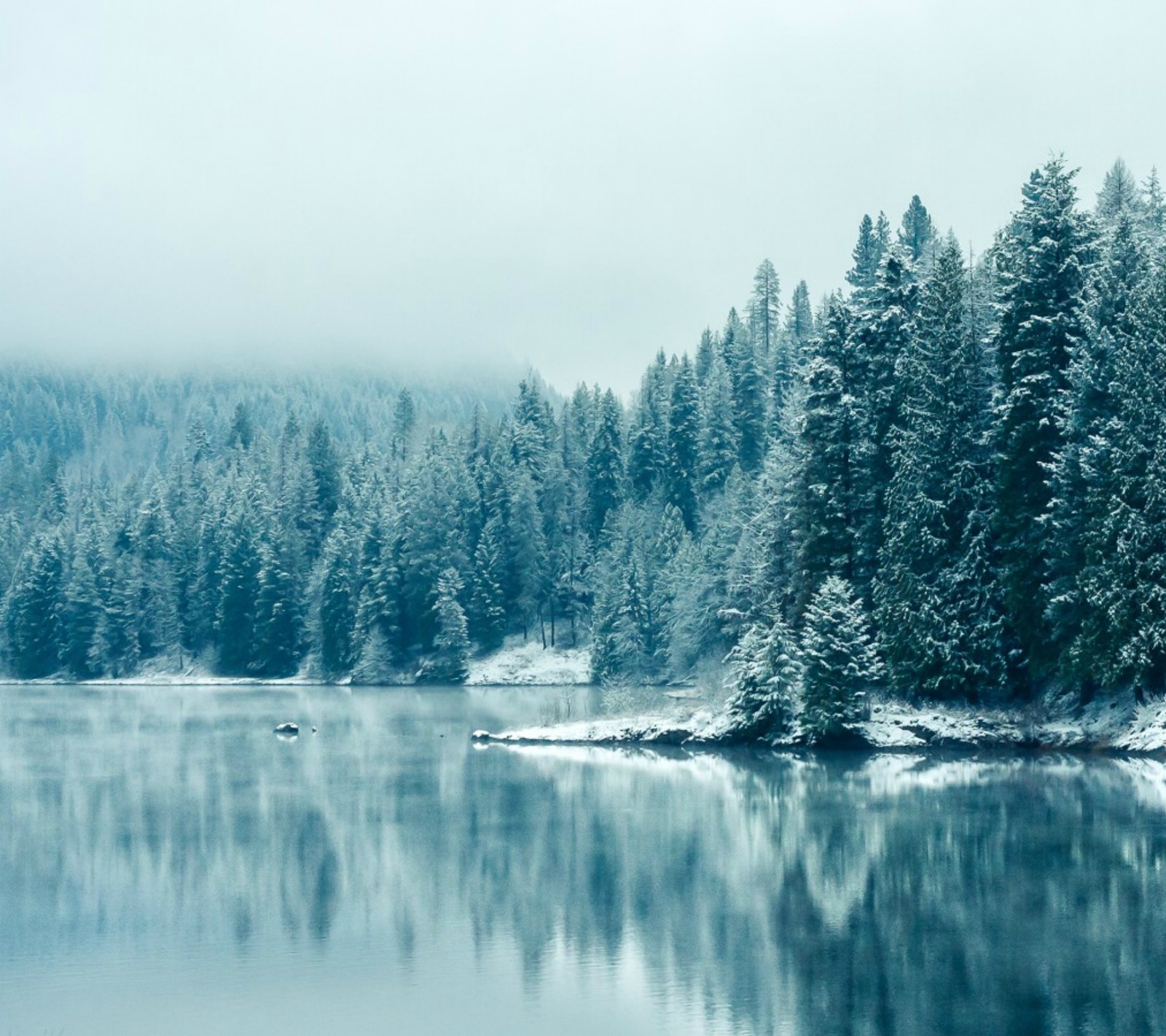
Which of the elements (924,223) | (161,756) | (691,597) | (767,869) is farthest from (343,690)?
(767,869)

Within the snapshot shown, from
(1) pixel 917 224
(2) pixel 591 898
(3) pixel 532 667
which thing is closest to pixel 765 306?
(1) pixel 917 224

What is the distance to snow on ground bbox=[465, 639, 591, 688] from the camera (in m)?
115

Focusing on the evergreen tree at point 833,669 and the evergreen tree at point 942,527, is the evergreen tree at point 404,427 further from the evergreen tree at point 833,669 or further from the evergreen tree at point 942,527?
the evergreen tree at point 833,669

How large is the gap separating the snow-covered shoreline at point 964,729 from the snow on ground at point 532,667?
4971 cm

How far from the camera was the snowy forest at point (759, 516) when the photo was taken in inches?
2109

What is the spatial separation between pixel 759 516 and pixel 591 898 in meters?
44.8

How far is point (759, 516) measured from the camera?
74.4 metres

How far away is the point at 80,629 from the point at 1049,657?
105 m

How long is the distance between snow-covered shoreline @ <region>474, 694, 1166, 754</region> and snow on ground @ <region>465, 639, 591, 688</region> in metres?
49.7

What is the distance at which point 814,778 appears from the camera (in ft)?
158

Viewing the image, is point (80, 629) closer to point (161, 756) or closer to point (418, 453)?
point (418, 453)

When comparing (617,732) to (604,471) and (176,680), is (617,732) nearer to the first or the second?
(604,471)

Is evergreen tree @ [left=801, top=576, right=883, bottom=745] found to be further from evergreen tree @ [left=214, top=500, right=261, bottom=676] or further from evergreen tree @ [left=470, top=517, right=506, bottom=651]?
evergreen tree @ [left=214, top=500, right=261, bottom=676]

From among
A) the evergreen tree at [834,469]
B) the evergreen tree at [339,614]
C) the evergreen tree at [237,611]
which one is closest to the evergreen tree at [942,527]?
the evergreen tree at [834,469]
